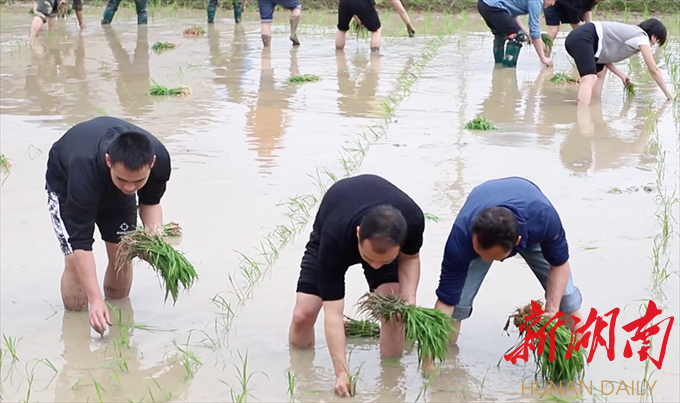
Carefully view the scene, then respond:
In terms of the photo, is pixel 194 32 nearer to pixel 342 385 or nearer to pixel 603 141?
pixel 603 141

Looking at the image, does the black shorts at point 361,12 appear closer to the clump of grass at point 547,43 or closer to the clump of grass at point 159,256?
the clump of grass at point 547,43

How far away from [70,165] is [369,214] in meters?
1.39

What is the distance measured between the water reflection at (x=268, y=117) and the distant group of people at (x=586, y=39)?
241cm

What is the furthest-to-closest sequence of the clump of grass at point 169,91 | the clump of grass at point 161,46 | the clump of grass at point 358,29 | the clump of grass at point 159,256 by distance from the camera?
the clump of grass at point 358,29 → the clump of grass at point 161,46 → the clump of grass at point 169,91 → the clump of grass at point 159,256

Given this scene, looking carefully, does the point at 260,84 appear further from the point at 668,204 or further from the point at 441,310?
the point at 441,310

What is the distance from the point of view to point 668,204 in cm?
543

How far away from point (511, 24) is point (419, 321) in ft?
24.3

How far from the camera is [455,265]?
11.6 ft

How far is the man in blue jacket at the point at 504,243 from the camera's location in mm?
3238

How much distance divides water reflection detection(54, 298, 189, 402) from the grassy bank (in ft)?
39.7

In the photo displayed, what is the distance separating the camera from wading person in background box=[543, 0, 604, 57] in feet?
34.6

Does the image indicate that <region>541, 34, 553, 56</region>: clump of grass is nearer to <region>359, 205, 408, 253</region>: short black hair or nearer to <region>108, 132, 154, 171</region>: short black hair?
<region>108, 132, 154, 171</region>: short black hair

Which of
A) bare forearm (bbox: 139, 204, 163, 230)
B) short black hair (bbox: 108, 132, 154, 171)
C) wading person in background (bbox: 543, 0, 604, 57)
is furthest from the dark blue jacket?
wading person in background (bbox: 543, 0, 604, 57)

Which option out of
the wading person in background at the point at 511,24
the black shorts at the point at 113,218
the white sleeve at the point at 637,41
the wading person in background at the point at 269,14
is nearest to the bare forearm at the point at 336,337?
the black shorts at the point at 113,218
